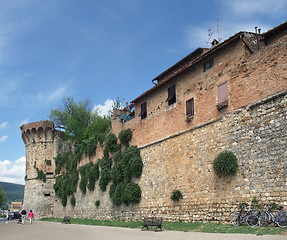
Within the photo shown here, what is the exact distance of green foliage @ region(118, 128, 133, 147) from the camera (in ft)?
82.4

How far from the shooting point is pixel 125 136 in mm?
25312

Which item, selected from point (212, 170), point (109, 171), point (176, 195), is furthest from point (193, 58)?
point (109, 171)

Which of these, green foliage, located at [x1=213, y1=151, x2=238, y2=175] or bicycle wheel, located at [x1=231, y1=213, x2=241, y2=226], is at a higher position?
green foliage, located at [x1=213, y1=151, x2=238, y2=175]

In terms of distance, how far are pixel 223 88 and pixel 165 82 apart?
5569mm

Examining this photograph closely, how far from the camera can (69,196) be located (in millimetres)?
34625

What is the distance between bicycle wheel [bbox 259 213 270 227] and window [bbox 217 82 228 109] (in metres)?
5.63

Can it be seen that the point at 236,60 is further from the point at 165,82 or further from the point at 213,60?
the point at 165,82

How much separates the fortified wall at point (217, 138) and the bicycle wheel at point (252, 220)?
76 cm

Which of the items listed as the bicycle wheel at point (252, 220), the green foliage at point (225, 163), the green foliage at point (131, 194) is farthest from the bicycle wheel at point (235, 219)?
the green foliage at point (131, 194)

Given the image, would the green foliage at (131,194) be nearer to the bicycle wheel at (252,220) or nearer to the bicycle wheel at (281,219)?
the bicycle wheel at (252,220)

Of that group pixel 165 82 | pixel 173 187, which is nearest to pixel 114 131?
pixel 165 82

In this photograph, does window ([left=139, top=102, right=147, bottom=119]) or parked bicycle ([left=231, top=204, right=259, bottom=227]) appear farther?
window ([left=139, top=102, right=147, bottom=119])

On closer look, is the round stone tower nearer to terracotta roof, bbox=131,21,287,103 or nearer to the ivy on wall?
the ivy on wall

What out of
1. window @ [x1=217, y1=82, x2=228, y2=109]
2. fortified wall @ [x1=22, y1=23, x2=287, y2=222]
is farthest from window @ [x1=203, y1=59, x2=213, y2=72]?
window @ [x1=217, y1=82, x2=228, y2=109]
